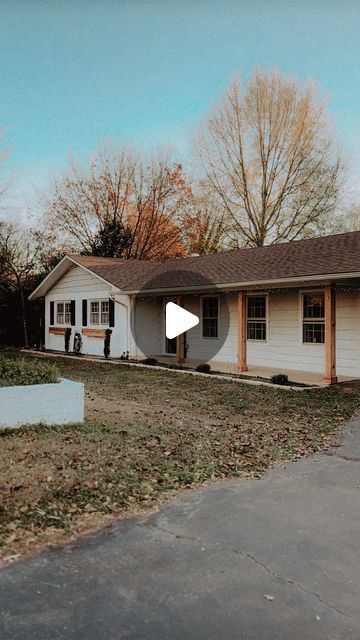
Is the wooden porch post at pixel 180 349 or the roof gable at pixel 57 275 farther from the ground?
the roof gable at pixel 57 275

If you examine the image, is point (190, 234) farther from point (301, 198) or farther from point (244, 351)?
point (244, 351)

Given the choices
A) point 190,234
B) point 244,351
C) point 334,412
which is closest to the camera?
point 334,412

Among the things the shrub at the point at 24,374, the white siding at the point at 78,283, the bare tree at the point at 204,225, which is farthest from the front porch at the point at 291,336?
the bare tree at the point at 204,225

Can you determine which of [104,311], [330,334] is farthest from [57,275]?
[330,334]

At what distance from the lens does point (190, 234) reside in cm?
3691

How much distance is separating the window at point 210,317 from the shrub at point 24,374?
1045 centimetres

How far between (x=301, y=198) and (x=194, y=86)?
21.3 meters

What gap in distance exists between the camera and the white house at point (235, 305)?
14.7 metres

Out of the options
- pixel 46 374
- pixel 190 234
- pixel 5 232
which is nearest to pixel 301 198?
pixel 190 234

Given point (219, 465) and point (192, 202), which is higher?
point (192, 202)

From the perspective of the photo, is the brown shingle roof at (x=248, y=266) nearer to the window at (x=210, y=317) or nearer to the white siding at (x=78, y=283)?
the white siding at (x=78, y=283)

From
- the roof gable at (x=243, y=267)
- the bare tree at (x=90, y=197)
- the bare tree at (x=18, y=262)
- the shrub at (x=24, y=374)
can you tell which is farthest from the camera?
the bare tree at (x=90, y=197)

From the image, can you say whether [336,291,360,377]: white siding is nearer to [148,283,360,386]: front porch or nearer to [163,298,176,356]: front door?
[148,283,360,386]: front porch

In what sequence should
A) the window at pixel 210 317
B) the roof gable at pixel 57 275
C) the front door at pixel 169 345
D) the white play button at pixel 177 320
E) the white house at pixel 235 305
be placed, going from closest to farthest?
1. the white house at pixel 235 305
2. the window at pixel 210 317
3. the white play button at pixel 177 320
4. the front door at pixel 169 345
5. the roof gable at pixel 57 275
